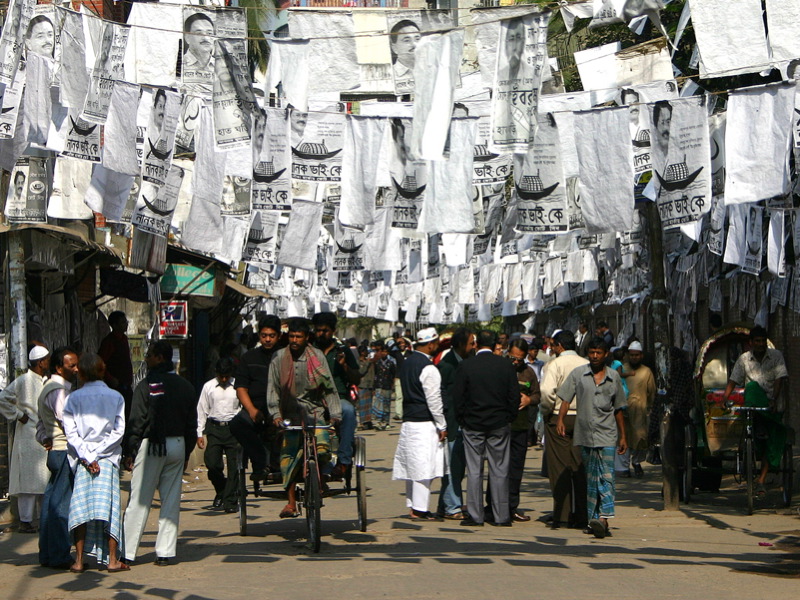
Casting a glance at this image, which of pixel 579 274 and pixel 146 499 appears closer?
pixel 146 499

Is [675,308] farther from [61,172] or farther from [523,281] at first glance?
[61,172]

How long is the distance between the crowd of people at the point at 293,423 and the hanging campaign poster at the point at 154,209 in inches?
54.2

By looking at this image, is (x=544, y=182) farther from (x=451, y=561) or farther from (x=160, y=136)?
(x=451, y=561)

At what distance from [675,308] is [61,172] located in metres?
14.6

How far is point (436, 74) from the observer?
10117mm

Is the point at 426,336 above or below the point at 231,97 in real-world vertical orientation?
below

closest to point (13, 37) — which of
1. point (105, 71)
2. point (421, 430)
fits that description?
point (105, 71)

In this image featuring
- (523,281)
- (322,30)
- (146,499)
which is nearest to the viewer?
(146,499)

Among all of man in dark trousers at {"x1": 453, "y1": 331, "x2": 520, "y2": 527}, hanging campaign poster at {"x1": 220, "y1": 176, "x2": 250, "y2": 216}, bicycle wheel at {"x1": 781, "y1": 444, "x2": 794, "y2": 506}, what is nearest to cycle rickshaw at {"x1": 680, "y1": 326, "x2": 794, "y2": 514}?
bicycle wheel at {"x1": 781, "y1": 444, "x2": 794, "y2": 506}

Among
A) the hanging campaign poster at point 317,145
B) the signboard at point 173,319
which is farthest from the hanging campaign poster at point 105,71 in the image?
the signboard at point 173,319

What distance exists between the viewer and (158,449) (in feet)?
31.7

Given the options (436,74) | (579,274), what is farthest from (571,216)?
(579,274)

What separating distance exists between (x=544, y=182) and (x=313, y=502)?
3.58m

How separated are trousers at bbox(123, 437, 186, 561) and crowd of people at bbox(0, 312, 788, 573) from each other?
11mm
